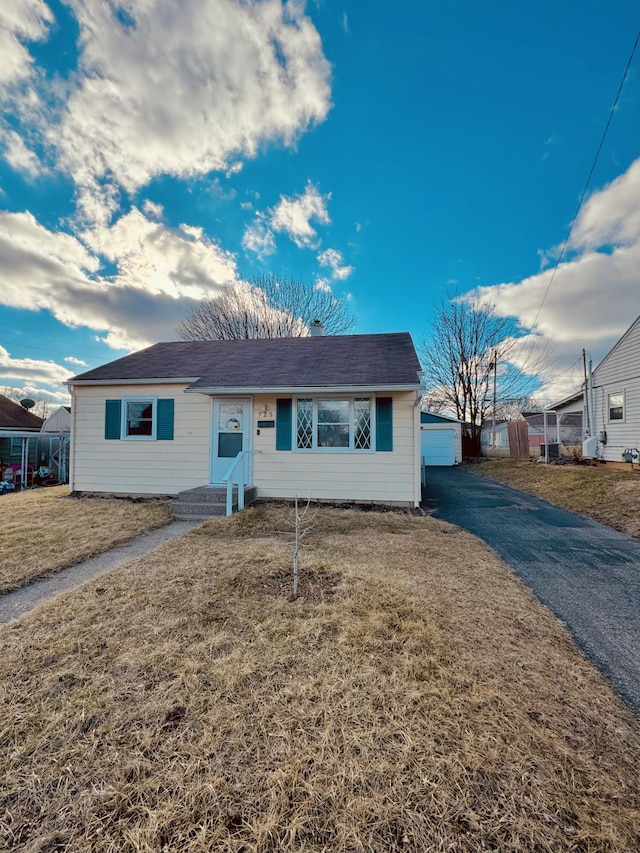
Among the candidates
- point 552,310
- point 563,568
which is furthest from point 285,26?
point 552,310

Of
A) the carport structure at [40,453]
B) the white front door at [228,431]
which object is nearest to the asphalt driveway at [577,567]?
the white front door at [228,431]

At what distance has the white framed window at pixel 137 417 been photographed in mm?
8875

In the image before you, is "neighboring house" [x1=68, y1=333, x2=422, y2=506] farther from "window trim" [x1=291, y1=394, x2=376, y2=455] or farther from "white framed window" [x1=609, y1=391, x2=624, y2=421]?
"white framed window" [x1=609, y1=391, x2=624, y2=421]

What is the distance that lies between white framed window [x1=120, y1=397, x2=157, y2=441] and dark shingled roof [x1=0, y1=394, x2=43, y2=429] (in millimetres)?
11047

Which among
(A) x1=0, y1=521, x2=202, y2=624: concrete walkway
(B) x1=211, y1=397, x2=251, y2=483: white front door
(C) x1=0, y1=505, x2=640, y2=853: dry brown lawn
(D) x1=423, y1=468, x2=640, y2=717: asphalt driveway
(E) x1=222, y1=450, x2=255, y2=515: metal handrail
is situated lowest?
(D) x1=423, y1=468, x2=640, y2=717: asphalt driveway

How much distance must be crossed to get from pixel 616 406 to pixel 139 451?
1707cm

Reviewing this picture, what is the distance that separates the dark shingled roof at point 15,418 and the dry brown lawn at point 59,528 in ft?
30.3

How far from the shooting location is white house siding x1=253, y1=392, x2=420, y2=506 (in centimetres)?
781

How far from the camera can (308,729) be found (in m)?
1.81

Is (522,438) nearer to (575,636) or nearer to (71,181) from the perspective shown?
(575,636)

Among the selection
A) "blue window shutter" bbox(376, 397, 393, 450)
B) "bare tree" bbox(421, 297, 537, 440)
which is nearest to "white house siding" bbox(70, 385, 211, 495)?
"blue window shutter" bbox(376, 397, 393, 450)

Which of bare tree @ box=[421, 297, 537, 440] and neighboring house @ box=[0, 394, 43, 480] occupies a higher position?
bare tree @ box=[421, 297, 537, 440]

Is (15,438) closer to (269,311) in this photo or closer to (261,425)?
(261,425)

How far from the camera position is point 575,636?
9.48 ft
